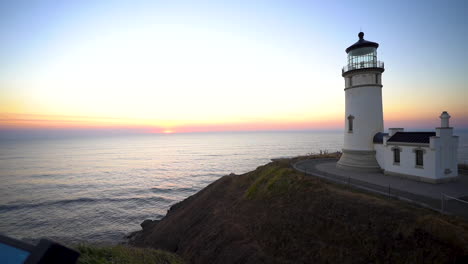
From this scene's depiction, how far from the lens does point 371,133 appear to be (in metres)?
21.6

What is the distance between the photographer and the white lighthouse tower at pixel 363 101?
21062 mm

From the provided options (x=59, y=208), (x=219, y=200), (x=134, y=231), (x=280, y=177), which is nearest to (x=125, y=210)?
(x=134, y=231)

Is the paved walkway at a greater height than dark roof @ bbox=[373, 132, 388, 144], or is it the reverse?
dark roof @ bbox=[373, 132, 388, 144]

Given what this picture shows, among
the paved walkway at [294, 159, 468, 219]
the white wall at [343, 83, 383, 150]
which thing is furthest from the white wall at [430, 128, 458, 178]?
the white wall at [343, 83, 383, 150]

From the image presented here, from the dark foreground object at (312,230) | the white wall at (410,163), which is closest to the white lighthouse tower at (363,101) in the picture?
the white wall at (410,163)

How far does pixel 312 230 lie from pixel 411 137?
43.8 feet

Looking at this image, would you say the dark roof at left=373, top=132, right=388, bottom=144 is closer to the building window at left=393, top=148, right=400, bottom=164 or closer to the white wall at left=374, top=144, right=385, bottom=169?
the white wall at left=374, top=144, right=385, bottom=169

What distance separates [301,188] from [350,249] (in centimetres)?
635

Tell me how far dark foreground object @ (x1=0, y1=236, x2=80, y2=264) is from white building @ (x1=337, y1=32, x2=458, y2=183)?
856 inches

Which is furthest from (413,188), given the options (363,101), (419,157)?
(363,101)

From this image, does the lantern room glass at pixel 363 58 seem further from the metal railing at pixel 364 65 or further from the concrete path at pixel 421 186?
the concrete path at pixel 421 186

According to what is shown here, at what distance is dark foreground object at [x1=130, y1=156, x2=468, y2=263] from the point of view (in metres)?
8.88

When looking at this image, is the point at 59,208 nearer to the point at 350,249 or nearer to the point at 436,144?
the point at 350,249

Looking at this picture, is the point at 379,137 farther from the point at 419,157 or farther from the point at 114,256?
the point at 114,256
